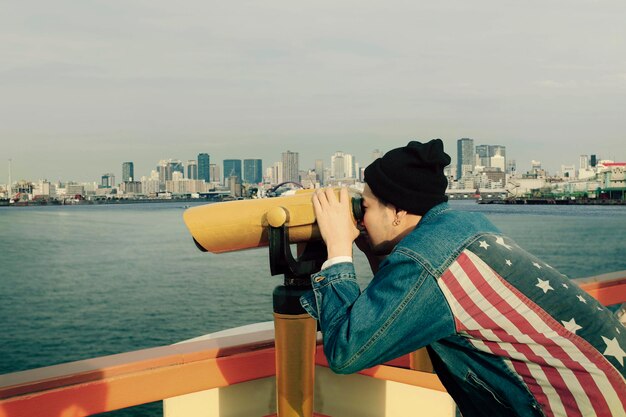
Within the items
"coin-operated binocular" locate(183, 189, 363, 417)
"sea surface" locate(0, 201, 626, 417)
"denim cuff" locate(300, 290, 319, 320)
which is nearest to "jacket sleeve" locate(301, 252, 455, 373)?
"denim cuff" locate(300, 290, 319, 320)

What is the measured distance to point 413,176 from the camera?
124 centimetres

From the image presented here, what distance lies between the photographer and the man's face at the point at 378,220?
4.26 feet

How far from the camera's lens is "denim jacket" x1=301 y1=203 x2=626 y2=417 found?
1091 millimetres

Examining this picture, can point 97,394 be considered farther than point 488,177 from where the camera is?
No

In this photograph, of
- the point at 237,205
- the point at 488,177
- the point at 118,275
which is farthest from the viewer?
the point at 488,177

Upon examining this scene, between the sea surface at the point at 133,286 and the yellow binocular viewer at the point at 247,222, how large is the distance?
29.0 ft

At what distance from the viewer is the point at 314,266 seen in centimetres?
153

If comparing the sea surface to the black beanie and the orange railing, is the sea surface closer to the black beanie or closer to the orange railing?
the orange railing

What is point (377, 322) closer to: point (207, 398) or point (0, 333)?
point (207, 398)

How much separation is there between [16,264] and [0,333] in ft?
69.8

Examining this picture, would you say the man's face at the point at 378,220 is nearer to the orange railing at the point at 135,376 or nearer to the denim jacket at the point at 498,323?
the denim jacket at the point at 498,323

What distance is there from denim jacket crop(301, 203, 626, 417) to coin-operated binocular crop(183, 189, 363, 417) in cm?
30

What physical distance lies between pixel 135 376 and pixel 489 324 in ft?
3.05

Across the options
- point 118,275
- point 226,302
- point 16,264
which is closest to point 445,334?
point 226,302
